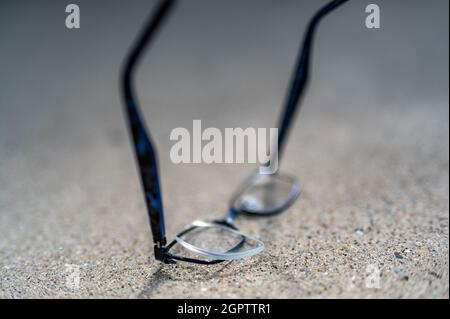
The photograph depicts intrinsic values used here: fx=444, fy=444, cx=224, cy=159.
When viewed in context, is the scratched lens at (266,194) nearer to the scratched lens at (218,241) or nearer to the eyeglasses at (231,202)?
the eyeglasses at (231,202)

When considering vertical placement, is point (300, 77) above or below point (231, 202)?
above

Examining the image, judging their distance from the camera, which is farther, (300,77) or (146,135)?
(300,77)

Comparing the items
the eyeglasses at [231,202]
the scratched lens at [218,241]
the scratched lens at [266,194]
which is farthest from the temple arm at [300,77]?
the scratched lens at [218,241]

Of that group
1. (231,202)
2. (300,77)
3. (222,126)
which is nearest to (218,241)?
(231,202)

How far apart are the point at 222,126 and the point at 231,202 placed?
15.5 inches

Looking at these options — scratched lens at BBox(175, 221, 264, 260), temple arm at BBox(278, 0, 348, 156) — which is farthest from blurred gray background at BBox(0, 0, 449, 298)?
temple arm at BBox(278, 0, 348, 156)

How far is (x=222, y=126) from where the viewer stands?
4.31ft

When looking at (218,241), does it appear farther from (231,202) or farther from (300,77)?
(300,77)

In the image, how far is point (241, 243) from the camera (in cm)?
77

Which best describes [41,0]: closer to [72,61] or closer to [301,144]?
[72,61]

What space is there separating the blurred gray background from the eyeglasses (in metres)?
0.03

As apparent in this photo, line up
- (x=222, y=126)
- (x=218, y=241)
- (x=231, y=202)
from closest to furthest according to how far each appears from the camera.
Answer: (x=218, y=241), (x=231, y=202), (x=222, y=126)

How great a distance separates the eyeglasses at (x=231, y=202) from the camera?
0.57m

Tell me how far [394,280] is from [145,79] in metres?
1.16
